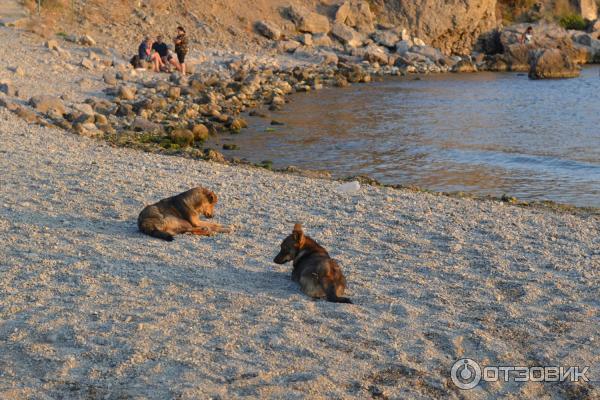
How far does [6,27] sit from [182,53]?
6.72m

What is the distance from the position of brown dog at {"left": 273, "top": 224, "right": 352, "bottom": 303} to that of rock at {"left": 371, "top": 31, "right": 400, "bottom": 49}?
116 feet

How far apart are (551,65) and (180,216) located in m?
30.8

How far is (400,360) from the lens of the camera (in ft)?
18.2

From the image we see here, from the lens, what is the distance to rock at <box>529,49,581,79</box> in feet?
117

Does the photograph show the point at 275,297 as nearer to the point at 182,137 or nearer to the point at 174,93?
the point at 182,137

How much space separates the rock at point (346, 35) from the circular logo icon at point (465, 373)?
3531 cm

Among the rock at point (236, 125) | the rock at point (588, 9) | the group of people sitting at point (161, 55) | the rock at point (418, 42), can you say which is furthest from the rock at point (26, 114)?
the rock at point (588, 9)

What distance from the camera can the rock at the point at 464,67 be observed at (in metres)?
39.1

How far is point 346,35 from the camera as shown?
40.2 meters

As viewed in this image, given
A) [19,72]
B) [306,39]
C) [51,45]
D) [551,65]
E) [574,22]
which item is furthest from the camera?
[574,22]

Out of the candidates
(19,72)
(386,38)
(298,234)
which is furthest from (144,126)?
(386,38)

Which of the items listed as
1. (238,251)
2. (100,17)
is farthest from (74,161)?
(100,17)

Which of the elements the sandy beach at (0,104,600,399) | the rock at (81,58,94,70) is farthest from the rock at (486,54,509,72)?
the sandy beach at (0,104,600,399)

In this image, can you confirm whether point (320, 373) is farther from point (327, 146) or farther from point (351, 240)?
point (327, 146)
